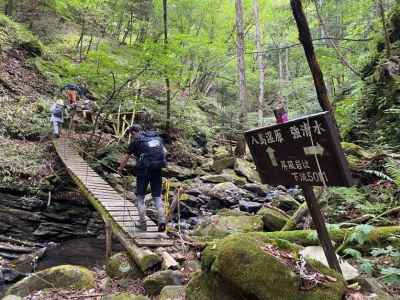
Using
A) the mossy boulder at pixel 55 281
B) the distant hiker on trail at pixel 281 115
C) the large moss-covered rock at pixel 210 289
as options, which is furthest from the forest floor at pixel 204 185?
the distant hiker on trail at pixel 281 115

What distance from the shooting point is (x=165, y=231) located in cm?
690

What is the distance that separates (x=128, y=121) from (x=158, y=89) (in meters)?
3.48

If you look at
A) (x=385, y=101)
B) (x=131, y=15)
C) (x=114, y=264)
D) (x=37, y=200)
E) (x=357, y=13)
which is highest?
(x=131, y=15)

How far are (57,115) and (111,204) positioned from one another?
563 cm

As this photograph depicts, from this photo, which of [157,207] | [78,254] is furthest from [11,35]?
[157,207]

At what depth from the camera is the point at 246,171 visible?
13711 millimetres

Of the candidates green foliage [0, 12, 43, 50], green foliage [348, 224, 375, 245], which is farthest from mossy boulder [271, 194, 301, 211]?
green foliage [0, 12, 43, 50]

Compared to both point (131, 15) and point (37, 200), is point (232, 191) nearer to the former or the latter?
point (37, 200)

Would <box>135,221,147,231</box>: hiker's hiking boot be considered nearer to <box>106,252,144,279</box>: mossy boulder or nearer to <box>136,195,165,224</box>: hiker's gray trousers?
<box>136,195,165,224</box>: hiker's gray trousers

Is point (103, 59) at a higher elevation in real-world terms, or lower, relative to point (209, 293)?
higher

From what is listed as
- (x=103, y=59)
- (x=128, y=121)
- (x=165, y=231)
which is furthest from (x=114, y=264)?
(x=128, y=121)

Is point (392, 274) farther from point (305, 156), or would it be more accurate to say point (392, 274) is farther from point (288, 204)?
point (288, 204)

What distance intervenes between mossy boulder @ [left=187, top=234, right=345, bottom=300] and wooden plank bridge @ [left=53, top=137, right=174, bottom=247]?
2.69m

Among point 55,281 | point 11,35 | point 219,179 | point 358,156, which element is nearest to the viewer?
point 55,281
